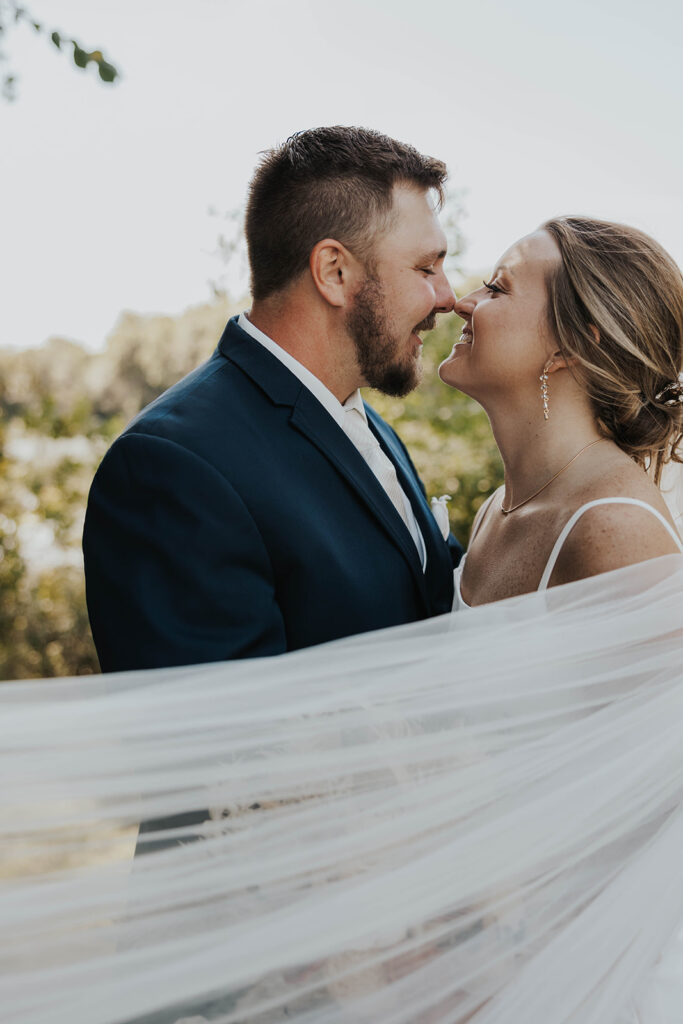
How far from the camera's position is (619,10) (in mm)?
10938

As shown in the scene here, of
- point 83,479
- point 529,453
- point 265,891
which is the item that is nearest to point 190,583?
point 265,891

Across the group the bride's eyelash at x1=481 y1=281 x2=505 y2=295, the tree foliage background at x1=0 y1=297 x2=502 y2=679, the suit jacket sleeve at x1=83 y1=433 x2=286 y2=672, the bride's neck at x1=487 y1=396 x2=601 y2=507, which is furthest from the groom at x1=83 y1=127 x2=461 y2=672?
the tree foliage background at x1=0 y1=297 x2=502 y2=679

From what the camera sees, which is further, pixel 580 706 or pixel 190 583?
pixel 190 583

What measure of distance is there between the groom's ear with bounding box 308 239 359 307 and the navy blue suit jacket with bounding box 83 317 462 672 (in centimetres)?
24

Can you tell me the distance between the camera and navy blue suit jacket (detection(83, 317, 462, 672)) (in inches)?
75.9

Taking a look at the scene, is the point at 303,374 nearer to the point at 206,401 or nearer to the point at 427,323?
the point at 206,401

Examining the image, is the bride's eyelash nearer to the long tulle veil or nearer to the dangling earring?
the dangling earring

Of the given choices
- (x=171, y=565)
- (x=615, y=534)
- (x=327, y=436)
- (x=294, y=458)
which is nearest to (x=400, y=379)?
(x=327, y=436)

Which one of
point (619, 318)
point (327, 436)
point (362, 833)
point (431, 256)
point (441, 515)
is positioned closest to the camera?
point (362, 833)

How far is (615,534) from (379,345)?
2.72 feet

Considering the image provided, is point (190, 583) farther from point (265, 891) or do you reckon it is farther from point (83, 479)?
point (83, 479)

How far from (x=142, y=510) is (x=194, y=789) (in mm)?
741

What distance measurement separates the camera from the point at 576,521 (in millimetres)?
2170

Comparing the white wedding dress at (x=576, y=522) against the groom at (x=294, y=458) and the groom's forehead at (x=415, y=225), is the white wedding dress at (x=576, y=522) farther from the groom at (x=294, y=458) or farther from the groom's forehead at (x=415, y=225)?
the groom's forehead at (x=415, y=225)
